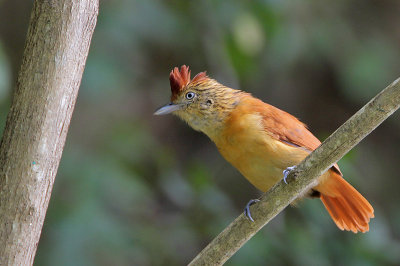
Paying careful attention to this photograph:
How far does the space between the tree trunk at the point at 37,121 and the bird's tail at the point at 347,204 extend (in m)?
1.57

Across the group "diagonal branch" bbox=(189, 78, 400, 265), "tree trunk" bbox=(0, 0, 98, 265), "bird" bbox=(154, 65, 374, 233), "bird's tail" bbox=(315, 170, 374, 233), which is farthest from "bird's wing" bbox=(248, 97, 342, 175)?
"tree trunk" bbox=(0, 0, 98, 265)

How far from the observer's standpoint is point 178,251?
13.2 feet

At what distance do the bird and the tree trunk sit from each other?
1200 mm

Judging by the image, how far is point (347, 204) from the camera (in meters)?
3.29

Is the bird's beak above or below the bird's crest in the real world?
below

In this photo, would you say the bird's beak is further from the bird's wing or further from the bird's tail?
the bird's tail

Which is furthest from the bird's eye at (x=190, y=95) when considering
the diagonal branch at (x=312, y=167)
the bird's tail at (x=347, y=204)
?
the diagonal branch at (x=312, y=167)

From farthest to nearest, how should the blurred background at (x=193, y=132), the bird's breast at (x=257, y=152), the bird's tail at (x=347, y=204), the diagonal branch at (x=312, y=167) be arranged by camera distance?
the blurred background at (x=193, y=132)
the bird's tail at (x=347, y=204)
the bird's breast at (x=257, y=152)
the diagonal branch at (x=312, y=167)

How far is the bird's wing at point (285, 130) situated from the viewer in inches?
125

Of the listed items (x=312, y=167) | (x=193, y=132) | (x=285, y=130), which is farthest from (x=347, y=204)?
(x=193, y=132)

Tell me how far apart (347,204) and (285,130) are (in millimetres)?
518

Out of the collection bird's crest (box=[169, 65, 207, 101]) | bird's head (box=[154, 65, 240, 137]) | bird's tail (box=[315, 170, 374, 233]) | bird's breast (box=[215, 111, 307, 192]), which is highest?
bird's crest (box=[169, 65, 207, 101])

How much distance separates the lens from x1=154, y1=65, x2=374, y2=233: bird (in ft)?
→ 10.2

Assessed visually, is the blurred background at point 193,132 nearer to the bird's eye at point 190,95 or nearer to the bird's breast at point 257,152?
the bird's eye at point 190,95
